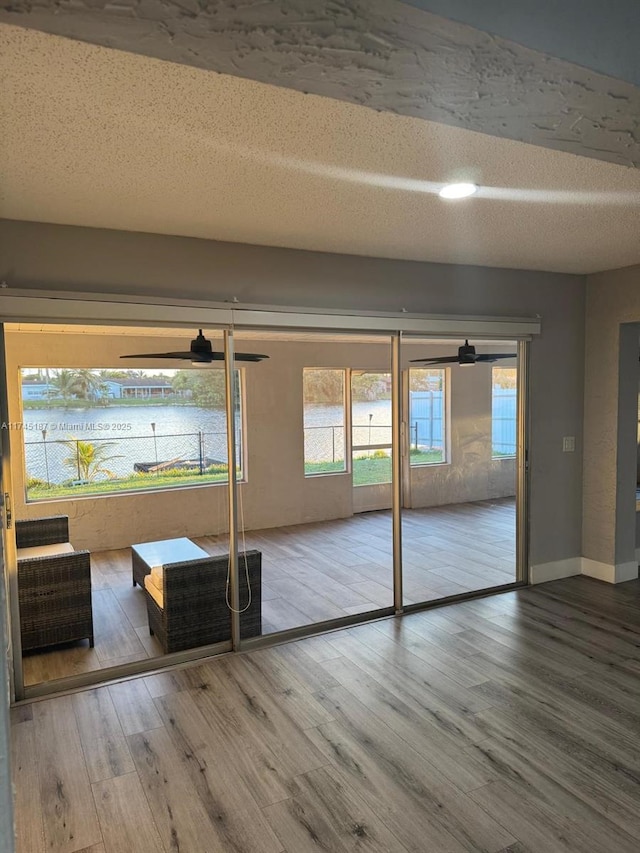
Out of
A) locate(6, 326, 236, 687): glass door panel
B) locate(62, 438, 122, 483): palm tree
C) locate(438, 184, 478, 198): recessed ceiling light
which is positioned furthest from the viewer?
locate(62, 438, 122, 483): palm tree

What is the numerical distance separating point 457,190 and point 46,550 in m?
3.06

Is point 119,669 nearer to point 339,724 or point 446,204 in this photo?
point 339,724

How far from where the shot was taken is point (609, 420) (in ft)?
15.1

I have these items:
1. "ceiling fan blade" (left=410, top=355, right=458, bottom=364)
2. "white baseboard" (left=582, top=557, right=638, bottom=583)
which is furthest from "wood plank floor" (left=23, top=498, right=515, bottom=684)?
"ceiling fan blade" (left=410, top=355, right=458, bottom=364)

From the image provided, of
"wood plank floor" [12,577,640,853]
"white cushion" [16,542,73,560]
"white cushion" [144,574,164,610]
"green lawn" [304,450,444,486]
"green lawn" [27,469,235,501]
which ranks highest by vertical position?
"green lawn" [27,469,235,501]

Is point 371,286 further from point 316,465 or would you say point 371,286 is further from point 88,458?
point 316,465

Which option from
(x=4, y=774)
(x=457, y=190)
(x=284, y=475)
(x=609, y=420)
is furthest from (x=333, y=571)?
(x=4, y=774)

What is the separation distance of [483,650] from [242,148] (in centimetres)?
300

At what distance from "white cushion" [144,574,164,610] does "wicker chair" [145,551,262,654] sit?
0.03m

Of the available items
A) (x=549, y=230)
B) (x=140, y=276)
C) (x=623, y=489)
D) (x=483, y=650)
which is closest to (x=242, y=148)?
(x=140, y=276)

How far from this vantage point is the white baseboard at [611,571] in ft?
15.2

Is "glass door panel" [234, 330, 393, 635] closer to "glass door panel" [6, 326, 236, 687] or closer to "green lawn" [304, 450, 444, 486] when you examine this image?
"green lawn" [304, 450, 444, 486]

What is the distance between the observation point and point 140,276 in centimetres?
313

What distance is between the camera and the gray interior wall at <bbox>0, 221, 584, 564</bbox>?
2.96 m
